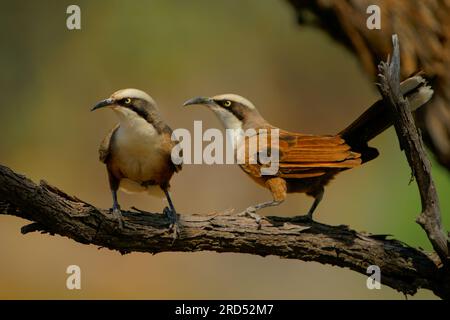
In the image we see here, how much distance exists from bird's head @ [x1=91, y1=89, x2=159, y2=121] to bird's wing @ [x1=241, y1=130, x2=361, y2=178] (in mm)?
486

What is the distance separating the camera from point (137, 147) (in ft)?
9.82

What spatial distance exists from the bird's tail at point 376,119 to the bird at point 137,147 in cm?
72

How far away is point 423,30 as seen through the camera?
12.9 feet

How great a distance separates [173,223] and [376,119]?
909 mm

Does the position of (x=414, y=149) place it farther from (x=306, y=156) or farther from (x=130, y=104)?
(x=130, y=104)

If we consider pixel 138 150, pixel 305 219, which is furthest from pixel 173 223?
pixel 305 219

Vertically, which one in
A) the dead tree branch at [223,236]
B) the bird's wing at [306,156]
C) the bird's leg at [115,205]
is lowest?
the dead tree branch at [223,236]

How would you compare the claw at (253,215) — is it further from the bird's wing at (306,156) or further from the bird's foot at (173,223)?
the bird's foot at (173,223)

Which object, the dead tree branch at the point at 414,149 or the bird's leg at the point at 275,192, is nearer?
the dead tree branch at the point at 414,149

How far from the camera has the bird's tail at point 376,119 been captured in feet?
10.2

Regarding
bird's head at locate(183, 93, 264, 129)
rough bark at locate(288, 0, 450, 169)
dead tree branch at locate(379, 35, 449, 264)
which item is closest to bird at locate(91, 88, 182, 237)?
bird's head at locate(183, 93, 264, 129)

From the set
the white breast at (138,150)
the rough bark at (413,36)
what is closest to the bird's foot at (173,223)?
the white breast at (138,150)

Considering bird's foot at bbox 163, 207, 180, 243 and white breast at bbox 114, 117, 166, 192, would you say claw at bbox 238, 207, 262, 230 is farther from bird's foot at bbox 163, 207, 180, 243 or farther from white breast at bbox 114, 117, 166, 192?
white breast at bbox 114, 117, 166, 192

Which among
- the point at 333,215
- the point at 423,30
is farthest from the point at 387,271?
the point at 333,215
